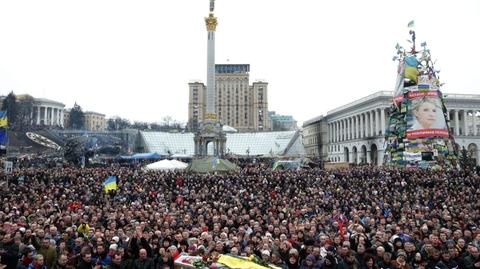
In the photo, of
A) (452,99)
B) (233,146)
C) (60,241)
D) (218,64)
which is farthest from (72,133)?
(60,241)

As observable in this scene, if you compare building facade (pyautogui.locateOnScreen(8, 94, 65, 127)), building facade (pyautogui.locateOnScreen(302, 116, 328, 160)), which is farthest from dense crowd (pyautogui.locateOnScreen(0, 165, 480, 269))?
building facade (pyautogui.locateOnScreen(8, 94, 65, 127))

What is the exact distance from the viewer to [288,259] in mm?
9039

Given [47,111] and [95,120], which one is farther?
[95,120]

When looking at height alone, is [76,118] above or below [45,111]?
below

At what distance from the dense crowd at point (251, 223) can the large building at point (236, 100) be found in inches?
4402

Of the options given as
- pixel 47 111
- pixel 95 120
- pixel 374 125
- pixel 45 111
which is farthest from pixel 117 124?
pixel 374 125

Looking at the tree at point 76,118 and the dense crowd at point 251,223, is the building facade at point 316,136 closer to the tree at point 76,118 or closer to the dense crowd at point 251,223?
the tree at point 76,118

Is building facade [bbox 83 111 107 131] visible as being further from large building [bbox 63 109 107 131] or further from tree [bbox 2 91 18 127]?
tree [bbox 2 91 18 127]

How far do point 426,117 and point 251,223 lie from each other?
95.7 ft

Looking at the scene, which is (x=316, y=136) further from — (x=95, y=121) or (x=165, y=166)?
(x=95, y=121)

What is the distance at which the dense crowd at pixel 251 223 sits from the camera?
8664 mm

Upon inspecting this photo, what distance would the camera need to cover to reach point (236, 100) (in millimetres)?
142500

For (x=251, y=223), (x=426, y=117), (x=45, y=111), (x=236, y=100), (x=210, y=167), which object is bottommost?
(x=251, y=223)

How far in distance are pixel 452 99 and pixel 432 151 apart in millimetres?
35986
